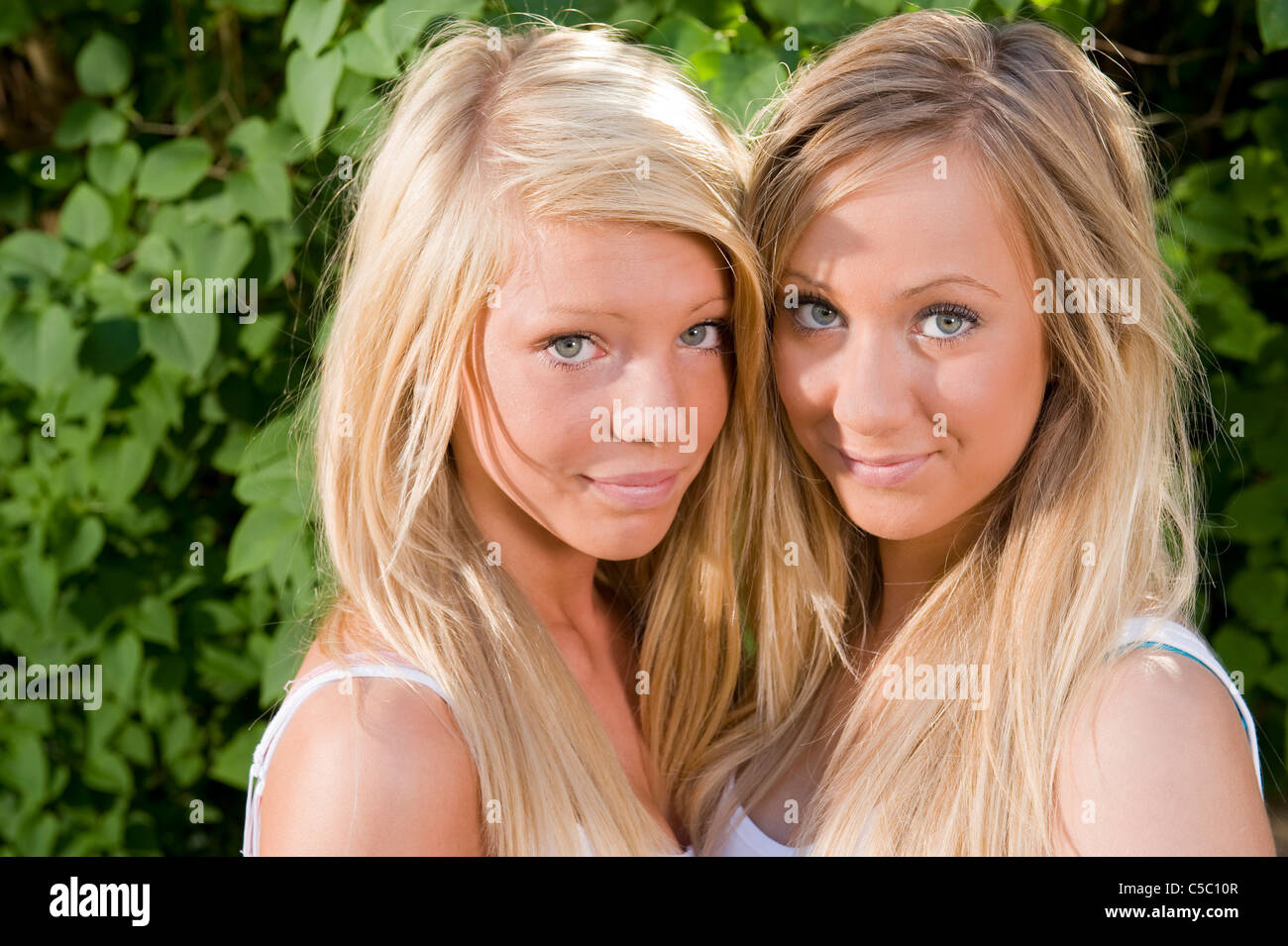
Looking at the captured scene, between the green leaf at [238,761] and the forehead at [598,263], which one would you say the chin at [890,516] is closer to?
the forehead at [598,263]

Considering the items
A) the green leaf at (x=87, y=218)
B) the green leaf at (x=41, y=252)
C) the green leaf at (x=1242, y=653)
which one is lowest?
the green leaf at (x=1242, y=653)

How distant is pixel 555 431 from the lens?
1.38 m

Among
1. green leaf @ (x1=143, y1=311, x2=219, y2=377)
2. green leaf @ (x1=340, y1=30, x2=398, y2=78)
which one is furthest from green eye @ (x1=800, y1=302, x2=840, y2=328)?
green leaf @ (x1=143, y1=311, x2=219, y2=377)

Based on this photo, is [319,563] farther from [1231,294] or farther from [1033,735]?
[1231,294]

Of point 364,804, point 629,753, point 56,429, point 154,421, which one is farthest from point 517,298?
point 56,429

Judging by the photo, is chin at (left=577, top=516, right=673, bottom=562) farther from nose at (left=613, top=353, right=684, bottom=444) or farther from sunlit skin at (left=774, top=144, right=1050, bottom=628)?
sunlit skin at (left=774, top=144, right=1050, bottom=628)

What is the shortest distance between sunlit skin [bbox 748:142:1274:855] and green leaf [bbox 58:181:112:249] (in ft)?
4.67

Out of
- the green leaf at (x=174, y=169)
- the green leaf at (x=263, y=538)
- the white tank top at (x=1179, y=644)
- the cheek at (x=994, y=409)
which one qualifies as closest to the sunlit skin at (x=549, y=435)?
the cheek at (x=994, y=409)

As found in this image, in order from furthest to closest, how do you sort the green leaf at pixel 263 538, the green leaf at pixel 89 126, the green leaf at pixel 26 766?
the green leaf at pixel 26 766 < the green leaf at pixel 89 126 < the green leaf at pixel 263 538

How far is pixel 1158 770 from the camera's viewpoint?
1.26m

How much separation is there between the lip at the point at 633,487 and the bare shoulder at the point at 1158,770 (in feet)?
1.71

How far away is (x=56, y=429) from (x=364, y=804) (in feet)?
5.20

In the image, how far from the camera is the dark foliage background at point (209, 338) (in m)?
2.04

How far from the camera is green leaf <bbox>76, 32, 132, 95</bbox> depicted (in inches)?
93.4
